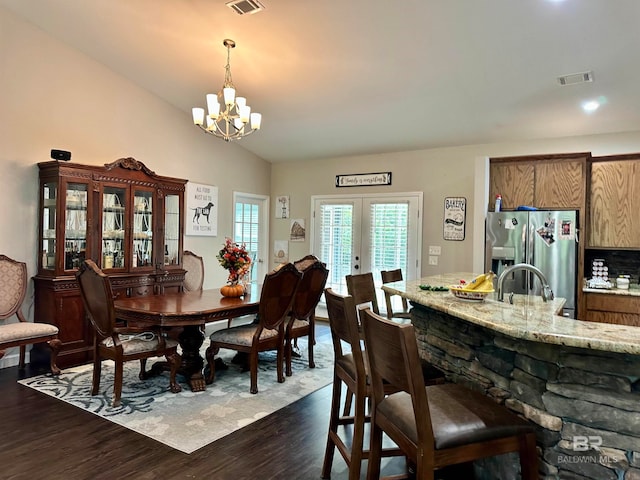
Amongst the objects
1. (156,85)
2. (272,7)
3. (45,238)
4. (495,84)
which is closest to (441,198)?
(495,84)

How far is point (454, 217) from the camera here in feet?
18.2

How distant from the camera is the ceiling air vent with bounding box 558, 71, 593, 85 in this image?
3.57m

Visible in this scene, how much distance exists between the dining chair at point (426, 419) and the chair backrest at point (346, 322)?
0.21 m

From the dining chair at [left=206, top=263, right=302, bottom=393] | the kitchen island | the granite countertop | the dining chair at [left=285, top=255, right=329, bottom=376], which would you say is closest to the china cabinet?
the dining chair at [left=206, top=263, right=302, bottom=393]

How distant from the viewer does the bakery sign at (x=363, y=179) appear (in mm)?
6119

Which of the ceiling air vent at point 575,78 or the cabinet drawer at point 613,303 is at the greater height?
the ceiling air vent at point 575,78

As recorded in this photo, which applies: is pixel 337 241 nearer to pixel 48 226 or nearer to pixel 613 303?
pixel 613 303

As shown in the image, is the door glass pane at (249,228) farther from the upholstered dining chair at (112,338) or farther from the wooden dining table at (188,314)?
the upholstered dining chair at (112,338)

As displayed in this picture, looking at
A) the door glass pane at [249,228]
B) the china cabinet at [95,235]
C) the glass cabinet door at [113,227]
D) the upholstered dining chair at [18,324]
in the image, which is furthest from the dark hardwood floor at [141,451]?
the door glass pane at [249,228]

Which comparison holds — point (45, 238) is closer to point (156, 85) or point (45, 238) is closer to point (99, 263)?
point (99, 263)

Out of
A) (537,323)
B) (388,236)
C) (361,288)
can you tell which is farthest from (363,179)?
(537,323)

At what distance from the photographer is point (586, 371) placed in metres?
1.48

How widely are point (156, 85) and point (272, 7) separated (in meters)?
2.36

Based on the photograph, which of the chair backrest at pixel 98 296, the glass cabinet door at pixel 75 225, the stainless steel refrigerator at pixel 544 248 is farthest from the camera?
the stainless steel refrigerator at pixel 544 248
